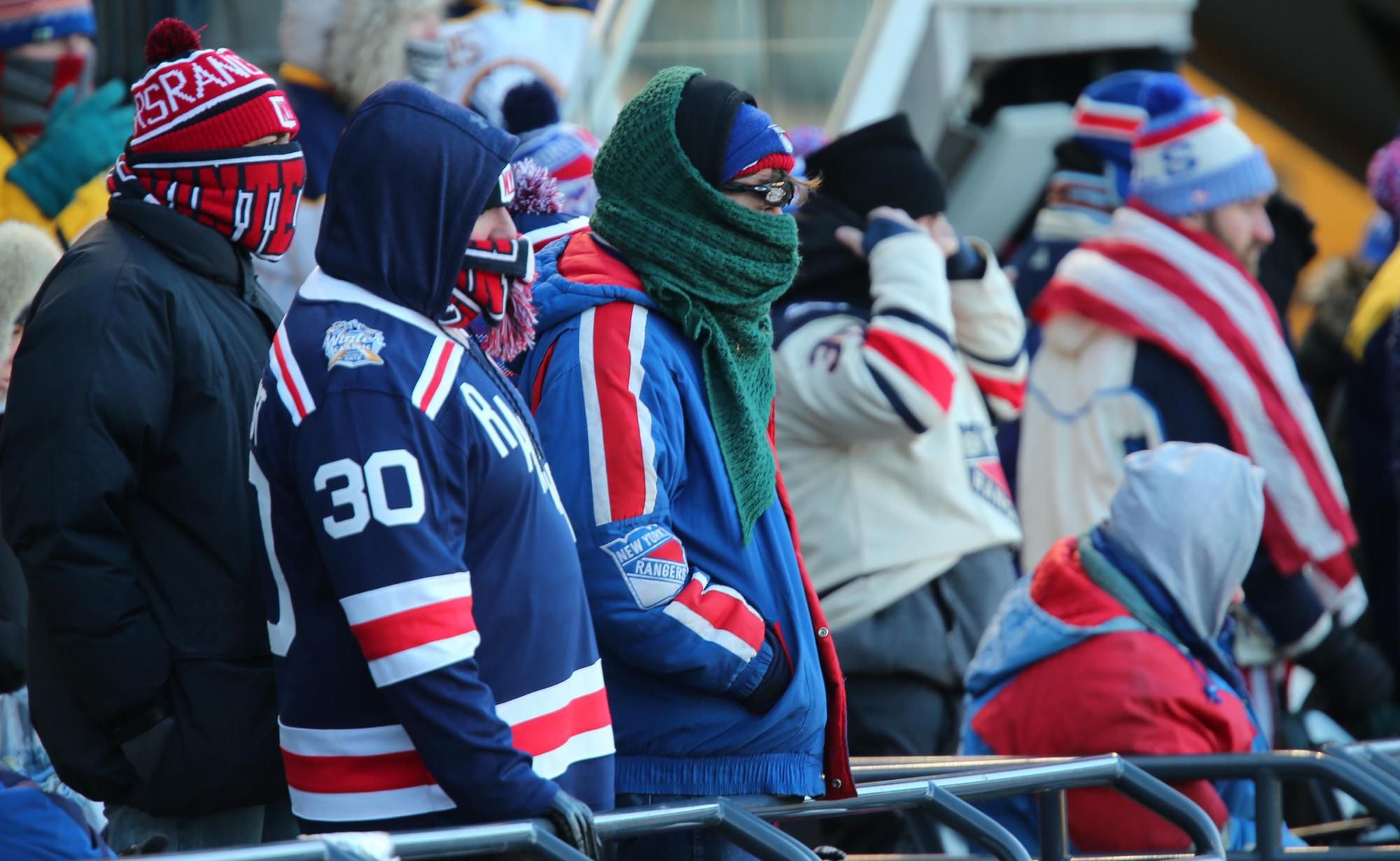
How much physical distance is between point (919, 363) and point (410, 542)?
2.20 meters

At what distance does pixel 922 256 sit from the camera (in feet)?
15.7

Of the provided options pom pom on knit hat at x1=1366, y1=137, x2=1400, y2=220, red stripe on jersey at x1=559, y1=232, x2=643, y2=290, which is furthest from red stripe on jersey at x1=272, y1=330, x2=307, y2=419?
pom pom on knit hat at x1=1366, y1=137, x2=1400, y2=220

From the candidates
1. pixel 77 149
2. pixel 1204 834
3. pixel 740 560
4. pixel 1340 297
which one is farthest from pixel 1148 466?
pixel 1340 297

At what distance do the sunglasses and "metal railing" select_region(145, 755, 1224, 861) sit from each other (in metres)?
0.97

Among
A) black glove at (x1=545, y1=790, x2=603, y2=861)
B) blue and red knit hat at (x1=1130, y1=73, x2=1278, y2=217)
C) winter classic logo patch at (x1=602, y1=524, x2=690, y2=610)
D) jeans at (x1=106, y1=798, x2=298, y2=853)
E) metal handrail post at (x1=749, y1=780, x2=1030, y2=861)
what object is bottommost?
blue and red knit hat at (x1=1130, y1=73, x2=1278, y2=217)

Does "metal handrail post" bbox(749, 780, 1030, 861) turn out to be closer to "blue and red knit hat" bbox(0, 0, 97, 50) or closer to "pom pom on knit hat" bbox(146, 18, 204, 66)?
"pom pom on knit hat" bbox(146, 18, 204, 66)

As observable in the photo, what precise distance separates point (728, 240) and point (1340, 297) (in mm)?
5485

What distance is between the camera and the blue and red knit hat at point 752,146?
326 cm

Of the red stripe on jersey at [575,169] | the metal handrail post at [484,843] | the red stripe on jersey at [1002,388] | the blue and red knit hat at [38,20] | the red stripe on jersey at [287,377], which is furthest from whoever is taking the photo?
the red stripe on jersey at [1002,388]

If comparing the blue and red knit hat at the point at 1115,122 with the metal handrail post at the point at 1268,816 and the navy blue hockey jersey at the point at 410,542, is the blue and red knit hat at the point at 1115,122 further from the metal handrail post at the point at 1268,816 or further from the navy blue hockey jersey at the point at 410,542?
the navy blue hockey jersey at the point at 410,542

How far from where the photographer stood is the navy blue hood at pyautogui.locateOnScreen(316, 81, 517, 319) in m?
2.78

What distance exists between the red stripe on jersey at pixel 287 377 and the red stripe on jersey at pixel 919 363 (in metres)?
2.05

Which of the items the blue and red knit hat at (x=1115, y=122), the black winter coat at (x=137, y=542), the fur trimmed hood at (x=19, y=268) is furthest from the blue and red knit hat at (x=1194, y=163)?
the black winter coat at (x=137, y=542)

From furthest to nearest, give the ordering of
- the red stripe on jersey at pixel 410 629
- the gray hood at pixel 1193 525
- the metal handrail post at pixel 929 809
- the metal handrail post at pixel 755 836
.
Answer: the gray hood at pixel 1193 525
the metal handrail post at pixel 929 809
the metal handrail post at pixel 755 836
the red stripe on jersey at pixel 410 629
